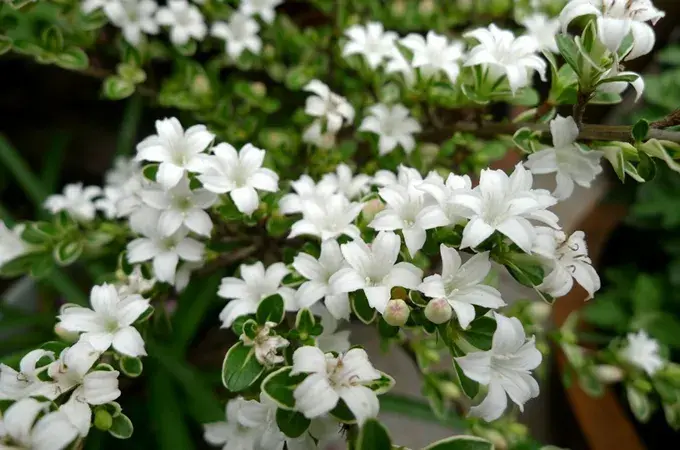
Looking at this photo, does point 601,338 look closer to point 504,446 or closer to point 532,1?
point 504,446

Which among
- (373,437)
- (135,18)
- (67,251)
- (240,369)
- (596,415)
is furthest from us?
(596,415)

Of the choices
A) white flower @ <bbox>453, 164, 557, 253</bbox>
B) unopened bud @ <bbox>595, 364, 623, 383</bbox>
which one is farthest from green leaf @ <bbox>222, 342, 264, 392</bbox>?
unopened bud @ <bbox>595, 364, 623, 383</bbox>

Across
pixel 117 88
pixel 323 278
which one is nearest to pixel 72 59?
pixel 117 88

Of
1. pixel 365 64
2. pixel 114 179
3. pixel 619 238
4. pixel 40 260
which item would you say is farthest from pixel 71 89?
pixel 619 238

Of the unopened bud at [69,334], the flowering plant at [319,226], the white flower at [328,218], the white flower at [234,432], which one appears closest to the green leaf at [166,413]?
the flowering plant at [319,226]

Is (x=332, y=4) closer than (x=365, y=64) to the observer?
No

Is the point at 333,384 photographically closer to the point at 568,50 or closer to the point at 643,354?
the point at 568,50
